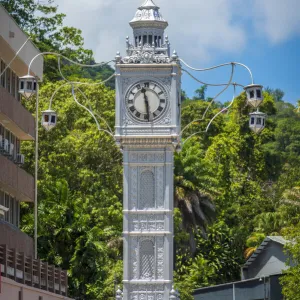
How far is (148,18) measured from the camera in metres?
49.0

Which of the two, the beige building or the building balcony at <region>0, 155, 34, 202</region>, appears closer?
the beige building

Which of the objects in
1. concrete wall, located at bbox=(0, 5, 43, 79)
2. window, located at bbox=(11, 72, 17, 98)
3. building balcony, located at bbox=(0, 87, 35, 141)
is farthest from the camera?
window, located at bbox=(11, 72, 17, 98)

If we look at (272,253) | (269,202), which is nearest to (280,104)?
(269,202)

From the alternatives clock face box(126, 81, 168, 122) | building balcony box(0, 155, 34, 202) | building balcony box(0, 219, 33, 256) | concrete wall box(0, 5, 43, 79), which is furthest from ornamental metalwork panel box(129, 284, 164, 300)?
concrete wall box(0, 5, 43, 79)

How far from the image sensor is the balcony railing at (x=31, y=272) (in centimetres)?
4902

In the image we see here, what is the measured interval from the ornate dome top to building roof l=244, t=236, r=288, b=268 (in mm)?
32759

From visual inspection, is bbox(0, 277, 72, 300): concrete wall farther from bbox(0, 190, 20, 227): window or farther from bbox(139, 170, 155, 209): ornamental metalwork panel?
bbox(139, 170, 155, 209): ornamental metalwork panel

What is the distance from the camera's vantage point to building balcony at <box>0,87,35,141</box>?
56.7m

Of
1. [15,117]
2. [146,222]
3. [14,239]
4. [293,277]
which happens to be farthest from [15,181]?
[293,277]

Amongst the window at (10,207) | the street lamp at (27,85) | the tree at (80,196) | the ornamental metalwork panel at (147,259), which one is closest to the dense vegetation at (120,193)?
the tree at (80,196)

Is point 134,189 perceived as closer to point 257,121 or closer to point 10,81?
point 257,121

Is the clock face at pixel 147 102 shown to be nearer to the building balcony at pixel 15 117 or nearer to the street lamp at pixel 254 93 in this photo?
the street lamp at pixel 254 93

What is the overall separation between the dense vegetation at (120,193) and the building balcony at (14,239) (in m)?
8.30

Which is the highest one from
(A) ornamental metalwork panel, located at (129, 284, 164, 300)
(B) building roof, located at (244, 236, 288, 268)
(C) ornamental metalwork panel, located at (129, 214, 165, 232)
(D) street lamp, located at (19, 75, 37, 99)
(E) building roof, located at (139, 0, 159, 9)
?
(E) building roof, located at (139, 0, 159, 9)
